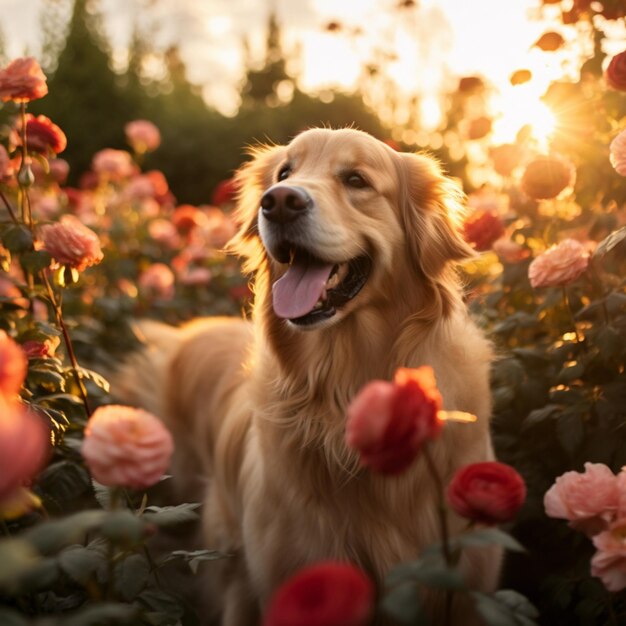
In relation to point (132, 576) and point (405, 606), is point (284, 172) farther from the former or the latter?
point (405, 606)

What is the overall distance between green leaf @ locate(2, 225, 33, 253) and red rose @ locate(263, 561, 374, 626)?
163cm

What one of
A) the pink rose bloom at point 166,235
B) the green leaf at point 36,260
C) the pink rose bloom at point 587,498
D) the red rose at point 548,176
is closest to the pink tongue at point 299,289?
the green leaf at point 36,260

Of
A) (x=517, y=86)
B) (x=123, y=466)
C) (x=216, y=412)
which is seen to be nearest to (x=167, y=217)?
(x=216, y=412)

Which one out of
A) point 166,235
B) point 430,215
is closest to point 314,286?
point 430,215

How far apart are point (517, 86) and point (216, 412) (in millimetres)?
1971

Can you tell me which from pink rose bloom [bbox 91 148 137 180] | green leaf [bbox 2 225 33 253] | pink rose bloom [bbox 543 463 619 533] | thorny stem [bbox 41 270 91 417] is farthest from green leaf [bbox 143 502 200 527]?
pink rose bloom [bbox 91 148 137 180]

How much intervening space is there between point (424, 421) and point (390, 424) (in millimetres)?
64

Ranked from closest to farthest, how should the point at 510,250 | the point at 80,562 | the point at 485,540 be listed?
1. the point at 485,540
2. the point at 80,562
3. the point at 510,250

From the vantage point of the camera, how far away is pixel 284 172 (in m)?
2.77

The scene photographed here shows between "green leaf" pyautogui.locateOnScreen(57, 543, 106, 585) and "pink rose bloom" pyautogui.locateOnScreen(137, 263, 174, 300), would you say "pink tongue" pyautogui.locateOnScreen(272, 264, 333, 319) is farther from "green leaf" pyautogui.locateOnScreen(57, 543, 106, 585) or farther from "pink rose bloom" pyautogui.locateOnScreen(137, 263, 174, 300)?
"pink rose bloom" pyautogui.locateOnScreen(137, 263, 174, 300)

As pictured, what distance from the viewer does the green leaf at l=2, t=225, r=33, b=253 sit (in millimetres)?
2232

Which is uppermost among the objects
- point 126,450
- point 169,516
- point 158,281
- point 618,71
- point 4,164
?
point 618,71

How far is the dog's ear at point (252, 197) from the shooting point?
2.91 metres

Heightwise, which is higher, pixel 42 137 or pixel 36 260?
pixel 42 137
